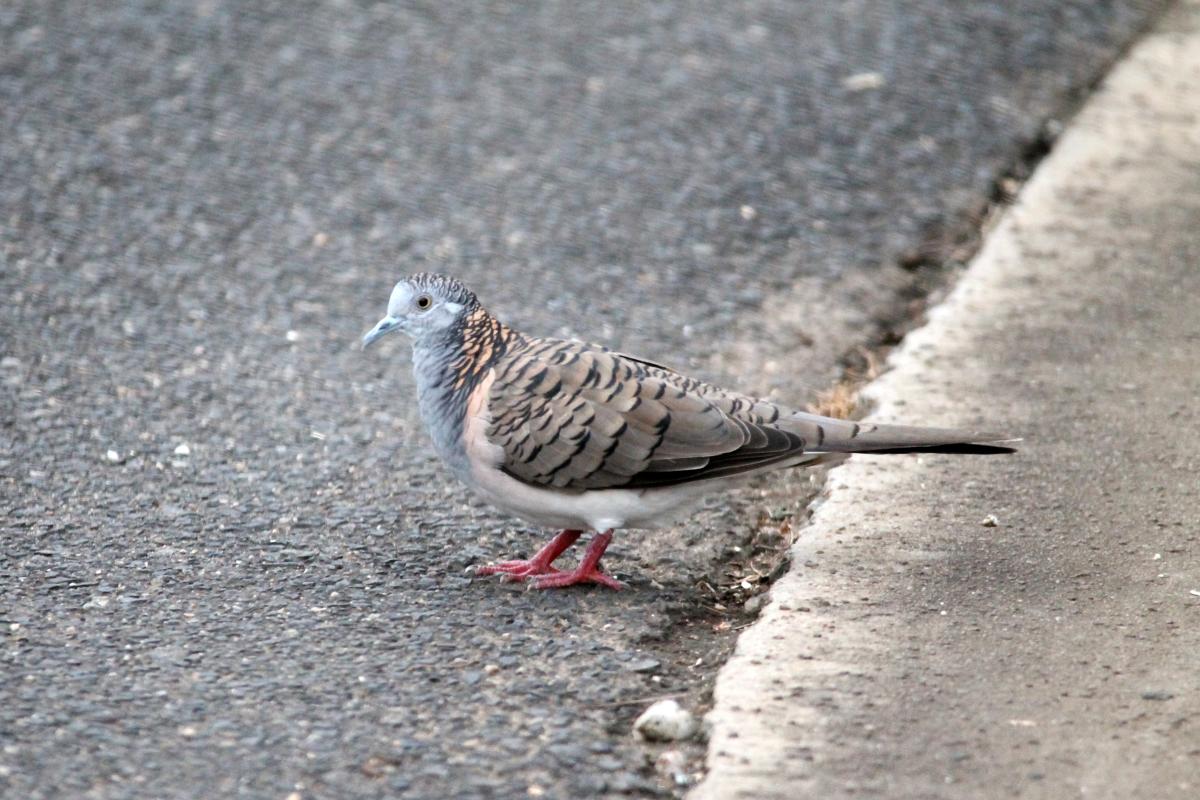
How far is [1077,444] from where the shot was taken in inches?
170

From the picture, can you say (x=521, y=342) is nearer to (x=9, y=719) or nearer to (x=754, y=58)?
(x=9, y=719)

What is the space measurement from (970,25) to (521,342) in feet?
13.4

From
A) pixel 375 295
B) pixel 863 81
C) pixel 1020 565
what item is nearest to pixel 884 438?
pixel 1020 565

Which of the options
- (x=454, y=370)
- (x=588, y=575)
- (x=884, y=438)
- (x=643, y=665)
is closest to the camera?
(x=643, y=665)

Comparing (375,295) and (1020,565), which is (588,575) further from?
(375,295)

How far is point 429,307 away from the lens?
401cm

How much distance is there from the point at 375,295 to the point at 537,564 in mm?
1842

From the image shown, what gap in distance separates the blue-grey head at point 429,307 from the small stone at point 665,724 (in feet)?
4.16

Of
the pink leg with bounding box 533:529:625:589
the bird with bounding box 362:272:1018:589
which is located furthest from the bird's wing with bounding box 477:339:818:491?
the pink leg with bounding box 533:529:625:589

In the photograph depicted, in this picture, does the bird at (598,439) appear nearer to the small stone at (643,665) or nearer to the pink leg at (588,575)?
the pink leg at (588,575)

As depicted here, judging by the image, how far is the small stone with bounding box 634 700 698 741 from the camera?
3111 mm

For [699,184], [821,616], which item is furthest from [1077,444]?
[699,184]

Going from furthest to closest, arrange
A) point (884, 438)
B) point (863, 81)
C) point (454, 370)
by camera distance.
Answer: point (863, 81) → point (454, 370) → point (884, 438)

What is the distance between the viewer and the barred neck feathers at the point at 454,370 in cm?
385
